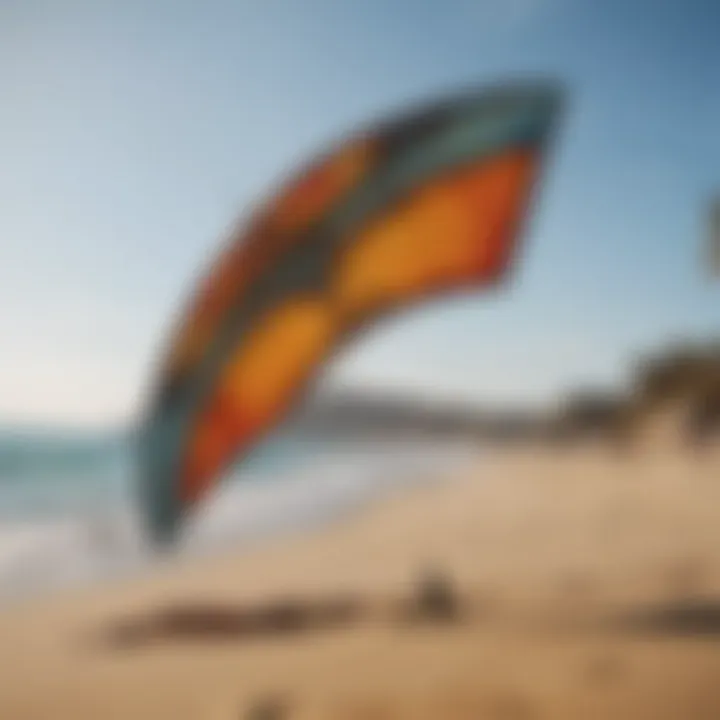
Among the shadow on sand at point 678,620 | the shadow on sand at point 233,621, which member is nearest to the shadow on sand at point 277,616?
the shadow on sand at point 233,621

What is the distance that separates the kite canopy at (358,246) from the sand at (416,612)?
0.63 ft

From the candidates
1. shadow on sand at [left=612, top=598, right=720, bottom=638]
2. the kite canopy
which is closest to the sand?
shadow on sand at [left=612, top=598, right=720, bottom=638]

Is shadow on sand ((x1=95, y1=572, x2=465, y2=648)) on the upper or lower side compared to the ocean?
lower

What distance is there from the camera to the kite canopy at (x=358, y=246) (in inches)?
52.3

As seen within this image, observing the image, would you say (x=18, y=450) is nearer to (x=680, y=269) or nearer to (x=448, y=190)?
(x=448, y=190)

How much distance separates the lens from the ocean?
1.28 m

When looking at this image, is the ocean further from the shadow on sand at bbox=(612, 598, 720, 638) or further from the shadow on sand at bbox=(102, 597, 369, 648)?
the shadow on sand at bbox=(612, 598, 720, 638)

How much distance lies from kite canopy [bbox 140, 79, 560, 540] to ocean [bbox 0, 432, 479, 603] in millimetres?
74

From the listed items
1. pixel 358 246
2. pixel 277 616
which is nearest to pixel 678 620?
pixel 277 616

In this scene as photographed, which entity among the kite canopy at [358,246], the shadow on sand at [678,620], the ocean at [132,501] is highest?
the kite canopy at [358,246]

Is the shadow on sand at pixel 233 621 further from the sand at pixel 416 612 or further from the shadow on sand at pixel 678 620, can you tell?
the shadow on sand at pixel 678 620

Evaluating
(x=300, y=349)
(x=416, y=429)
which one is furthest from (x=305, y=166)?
(x=416, y=429)

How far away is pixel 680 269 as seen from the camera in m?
1.35

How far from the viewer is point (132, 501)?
130 centimetres
